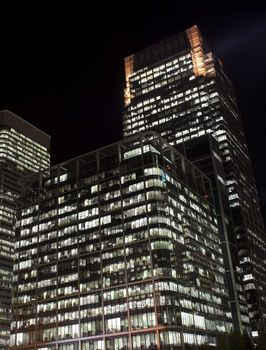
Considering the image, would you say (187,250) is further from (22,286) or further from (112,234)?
(22,286)

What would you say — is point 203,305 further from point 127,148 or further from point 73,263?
point 127,148

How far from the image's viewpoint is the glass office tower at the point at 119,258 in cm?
13925

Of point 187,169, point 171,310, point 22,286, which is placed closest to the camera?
point 171,310

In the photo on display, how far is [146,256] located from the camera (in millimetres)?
144250

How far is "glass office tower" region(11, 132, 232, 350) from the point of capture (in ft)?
457

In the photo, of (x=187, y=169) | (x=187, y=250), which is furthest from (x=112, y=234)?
(x=187, y=169)

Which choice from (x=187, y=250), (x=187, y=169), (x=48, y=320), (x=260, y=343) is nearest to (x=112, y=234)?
(x=187, y=250)

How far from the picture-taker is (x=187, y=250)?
518 ft

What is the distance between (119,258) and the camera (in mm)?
150000

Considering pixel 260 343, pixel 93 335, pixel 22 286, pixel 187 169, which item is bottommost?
pixel 260 343

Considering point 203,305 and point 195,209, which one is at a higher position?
point 195,209

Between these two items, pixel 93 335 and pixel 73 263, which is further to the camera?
pixel 73 263

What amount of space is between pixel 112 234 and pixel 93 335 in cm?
3355

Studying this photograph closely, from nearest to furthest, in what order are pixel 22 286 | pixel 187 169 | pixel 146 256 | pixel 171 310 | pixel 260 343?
pixel 260 343 < pixel 171 310 < pixel 146 256 < pixel 22 286 < pixel 187 169
